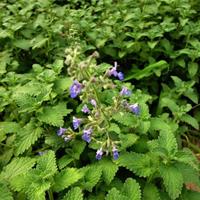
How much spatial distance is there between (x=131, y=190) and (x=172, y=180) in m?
0.27

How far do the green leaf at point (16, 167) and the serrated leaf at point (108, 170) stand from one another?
0.48 m

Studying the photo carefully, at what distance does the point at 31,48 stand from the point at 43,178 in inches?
78.5

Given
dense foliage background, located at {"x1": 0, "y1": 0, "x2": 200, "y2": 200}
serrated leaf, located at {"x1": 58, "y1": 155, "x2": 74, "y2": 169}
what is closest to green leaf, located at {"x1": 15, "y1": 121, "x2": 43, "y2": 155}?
dense foliage background, located at {"x1": 0, "y1": 0, "x2": 200, "y2": 200}

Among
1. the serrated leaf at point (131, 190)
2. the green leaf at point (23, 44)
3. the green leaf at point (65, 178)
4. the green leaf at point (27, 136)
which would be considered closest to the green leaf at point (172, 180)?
the serrated leaf at point (131, 190)

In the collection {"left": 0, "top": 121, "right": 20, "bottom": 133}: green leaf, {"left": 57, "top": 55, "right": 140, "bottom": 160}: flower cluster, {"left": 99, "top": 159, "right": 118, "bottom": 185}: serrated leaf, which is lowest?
{"left": 0, "top": 121, "right": 20, "bottom": 133}: green leaf

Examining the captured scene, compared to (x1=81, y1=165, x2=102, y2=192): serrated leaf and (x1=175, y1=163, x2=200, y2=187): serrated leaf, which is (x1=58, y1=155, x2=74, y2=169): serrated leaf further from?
(x1=175, y1=163, x2=200, y2=187): serrated leaf

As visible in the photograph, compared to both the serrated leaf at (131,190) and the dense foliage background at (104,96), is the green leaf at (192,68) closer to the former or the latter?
the dense foliage background at (104,96)

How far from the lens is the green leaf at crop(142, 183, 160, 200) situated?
106 inches

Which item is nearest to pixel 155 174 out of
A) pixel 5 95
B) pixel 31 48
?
pixel 5 95

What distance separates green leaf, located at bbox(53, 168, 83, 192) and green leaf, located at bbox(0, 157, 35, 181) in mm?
218

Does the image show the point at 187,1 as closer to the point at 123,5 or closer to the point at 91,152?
the point at 123,5

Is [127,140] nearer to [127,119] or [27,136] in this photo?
[127,119]

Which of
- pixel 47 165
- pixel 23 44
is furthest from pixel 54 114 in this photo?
pixel 23 44

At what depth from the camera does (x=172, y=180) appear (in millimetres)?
2539
